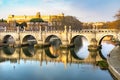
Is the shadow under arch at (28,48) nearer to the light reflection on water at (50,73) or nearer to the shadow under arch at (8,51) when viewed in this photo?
the shadow under arch at (8,51)

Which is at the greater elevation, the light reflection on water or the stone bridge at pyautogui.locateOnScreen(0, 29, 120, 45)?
the stone bridge at pyautogui.locateOnScreen(0, 29, 120, 45)

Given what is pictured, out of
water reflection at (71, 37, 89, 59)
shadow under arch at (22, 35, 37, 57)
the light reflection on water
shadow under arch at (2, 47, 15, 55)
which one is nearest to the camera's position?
the light reflection on water

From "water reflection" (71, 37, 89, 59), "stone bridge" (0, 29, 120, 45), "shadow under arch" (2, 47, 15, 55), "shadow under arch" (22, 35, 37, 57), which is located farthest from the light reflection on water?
"stone bridge" (0, 29, 120, 45)

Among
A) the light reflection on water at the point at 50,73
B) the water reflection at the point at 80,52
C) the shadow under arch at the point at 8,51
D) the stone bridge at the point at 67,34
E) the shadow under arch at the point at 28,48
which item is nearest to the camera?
the light reflection on water at the point at 50,73

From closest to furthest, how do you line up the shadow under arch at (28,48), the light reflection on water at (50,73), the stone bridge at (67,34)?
the light reflection on water at (50,73), the shadow under arch at (28,48), the stone bridge at (67,34)

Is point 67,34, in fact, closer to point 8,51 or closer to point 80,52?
point 80,52

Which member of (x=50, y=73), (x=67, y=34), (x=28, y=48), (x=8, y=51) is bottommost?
(x=50, y=73)

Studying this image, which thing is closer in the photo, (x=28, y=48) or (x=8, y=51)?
(x=8, y=51)

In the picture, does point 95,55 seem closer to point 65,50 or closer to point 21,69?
point 65,50

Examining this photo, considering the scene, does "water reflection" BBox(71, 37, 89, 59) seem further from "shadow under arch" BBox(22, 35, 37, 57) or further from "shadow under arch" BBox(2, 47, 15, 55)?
"shadow under arch" BBox(2, 47, 15, 55)

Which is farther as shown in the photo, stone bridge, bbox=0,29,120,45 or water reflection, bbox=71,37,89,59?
stone bridge, bbox=0,29,120,45

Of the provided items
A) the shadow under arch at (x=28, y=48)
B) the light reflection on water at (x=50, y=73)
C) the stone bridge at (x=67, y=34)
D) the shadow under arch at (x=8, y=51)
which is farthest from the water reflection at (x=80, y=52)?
the shadow under arch at (x=8, y=51)

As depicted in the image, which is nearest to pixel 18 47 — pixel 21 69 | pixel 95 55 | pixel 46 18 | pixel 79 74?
pixel 95 55

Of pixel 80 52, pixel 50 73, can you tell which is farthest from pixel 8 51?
pixel 50 73
